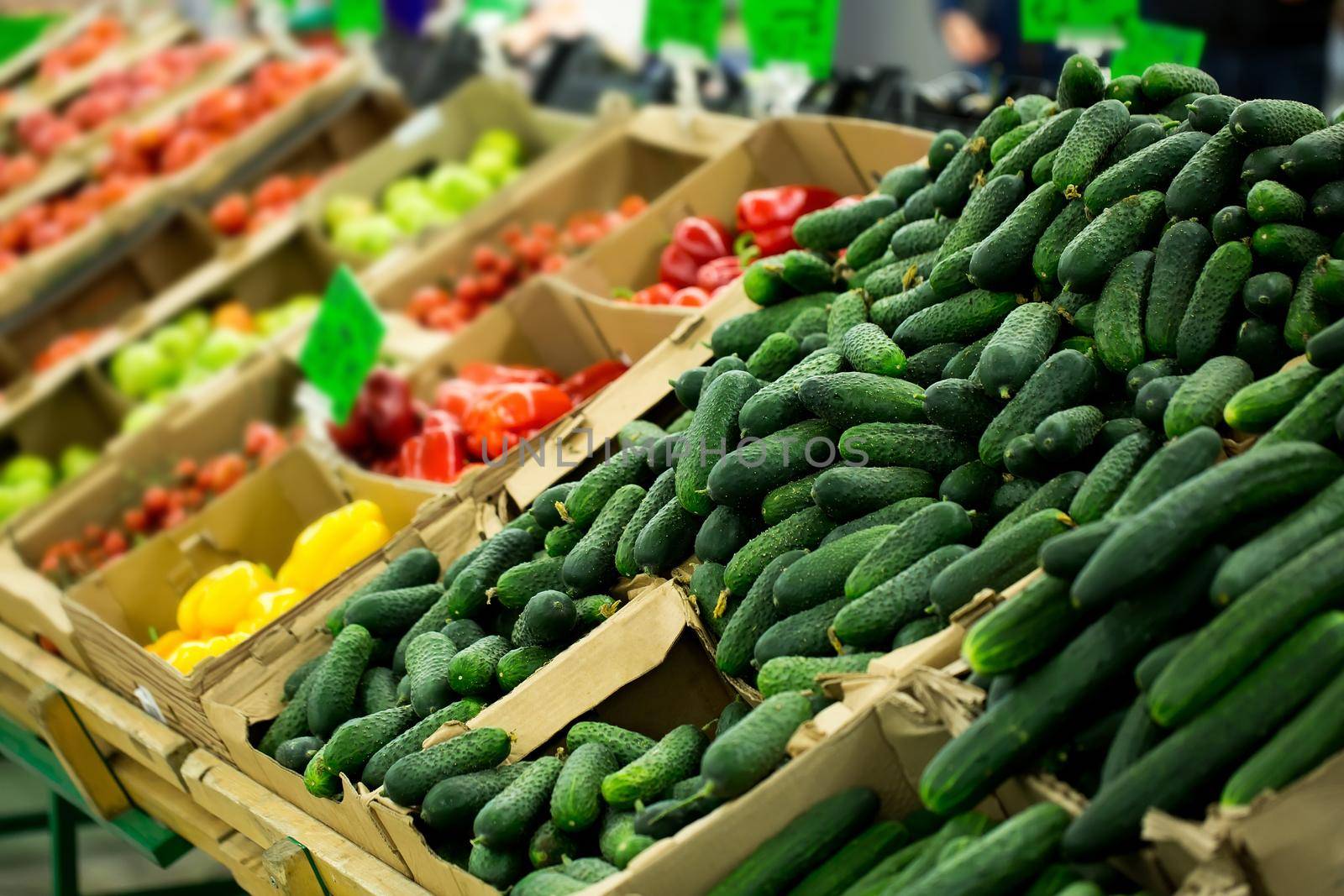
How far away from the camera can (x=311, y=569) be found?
324cm

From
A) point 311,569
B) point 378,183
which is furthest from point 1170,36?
point 378,183

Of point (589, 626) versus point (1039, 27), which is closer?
point (589, 626)

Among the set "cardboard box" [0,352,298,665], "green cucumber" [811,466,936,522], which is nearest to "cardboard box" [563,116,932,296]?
"cardboard box" [0,352,298,665]

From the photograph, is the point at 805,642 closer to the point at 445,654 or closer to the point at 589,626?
the point at 589,626

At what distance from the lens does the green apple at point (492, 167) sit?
5.24 meters

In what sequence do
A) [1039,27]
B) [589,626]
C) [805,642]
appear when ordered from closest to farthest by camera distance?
[805,642] < [589,626] < [1039,27]

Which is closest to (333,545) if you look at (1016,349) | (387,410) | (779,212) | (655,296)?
(387,410)

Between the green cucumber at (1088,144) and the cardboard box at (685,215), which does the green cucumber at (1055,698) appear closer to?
the green cucumber at (1088,144)

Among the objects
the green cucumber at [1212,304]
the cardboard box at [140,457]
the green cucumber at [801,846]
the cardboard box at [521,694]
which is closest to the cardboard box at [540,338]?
the cardboard box at [140,457]

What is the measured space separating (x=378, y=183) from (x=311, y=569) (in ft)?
8.41

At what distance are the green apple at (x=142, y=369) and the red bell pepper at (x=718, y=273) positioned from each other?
2290 mm

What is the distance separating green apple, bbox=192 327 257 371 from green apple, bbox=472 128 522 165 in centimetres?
125

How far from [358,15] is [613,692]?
410 cm

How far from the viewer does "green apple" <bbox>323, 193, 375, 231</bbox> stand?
517 cm
